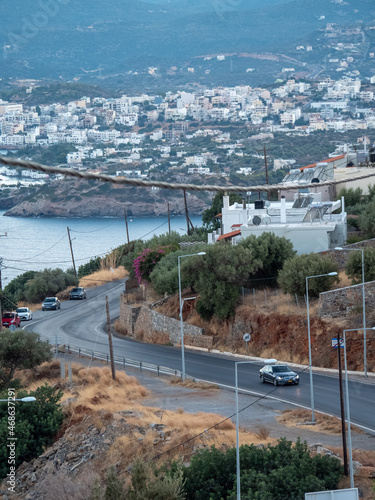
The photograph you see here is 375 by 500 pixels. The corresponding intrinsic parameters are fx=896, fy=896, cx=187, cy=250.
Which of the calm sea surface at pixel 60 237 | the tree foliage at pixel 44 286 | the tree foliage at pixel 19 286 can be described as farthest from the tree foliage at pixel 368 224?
the calm sea surface at pixel 60 237

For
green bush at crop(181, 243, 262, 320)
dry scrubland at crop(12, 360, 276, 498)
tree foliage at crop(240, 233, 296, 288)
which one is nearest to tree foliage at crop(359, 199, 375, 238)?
tree foliage at crop(240, 233, 296, 288)

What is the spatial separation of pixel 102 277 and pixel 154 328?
72.4 feet

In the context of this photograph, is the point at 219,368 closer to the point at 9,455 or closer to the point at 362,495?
the point at 9,455

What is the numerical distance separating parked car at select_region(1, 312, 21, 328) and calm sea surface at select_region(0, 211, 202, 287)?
39943 millimetres

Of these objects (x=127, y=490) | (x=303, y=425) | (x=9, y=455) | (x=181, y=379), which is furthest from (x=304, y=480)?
(x=181, y=379)

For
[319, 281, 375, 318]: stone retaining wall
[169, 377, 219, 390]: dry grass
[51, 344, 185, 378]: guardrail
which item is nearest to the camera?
[169, 377, 219, 390]: dry grass

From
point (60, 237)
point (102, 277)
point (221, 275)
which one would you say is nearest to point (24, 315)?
point (221, 275)

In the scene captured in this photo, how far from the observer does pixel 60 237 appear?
132 metres

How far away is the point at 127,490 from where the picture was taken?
19531mm

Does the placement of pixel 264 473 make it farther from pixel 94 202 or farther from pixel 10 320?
pixel 94 202

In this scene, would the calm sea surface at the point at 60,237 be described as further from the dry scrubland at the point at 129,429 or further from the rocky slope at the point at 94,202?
the dry scrubland at the point at 129,429

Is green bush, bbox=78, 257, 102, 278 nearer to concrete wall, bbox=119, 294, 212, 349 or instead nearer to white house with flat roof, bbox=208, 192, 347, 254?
concrete wall, bbox=119, 294, 212, 349

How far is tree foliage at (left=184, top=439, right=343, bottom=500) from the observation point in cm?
1917

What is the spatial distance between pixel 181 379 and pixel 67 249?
86148 millimetres
